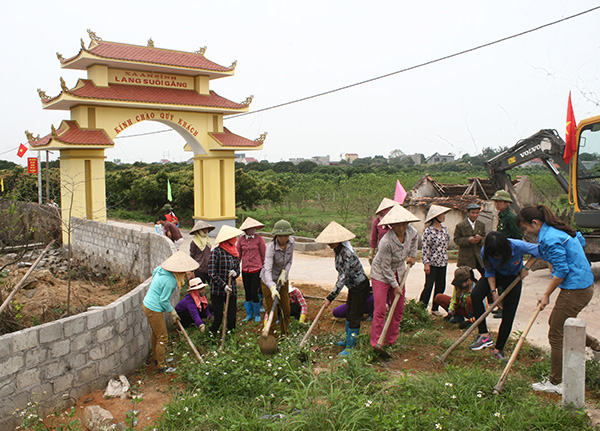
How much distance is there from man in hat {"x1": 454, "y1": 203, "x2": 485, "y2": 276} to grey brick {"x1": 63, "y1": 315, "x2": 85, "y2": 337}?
16.1 feet

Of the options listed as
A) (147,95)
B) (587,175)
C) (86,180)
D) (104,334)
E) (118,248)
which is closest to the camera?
(104,334)

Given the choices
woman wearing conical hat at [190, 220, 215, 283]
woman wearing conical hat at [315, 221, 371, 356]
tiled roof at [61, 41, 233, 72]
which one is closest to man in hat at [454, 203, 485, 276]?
woman wearing conical hat at [315, 221, 371, 356]

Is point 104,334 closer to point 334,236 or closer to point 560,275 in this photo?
point 334,236

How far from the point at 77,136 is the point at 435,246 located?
1204 centimetres

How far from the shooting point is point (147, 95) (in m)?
16.4

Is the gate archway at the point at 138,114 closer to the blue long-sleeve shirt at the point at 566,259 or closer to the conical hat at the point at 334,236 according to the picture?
the conical hat at the point at 334,236

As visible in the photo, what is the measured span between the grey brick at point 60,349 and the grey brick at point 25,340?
20 cm

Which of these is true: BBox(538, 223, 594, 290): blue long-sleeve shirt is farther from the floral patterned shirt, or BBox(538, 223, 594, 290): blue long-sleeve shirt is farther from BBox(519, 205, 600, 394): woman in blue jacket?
the floral patterned shirt

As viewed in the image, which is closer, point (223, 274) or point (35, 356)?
point (35, 356)

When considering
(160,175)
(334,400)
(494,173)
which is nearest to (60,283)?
(334,400)

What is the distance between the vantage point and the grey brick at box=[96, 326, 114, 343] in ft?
17.0

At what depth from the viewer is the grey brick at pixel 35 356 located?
4.48 meters

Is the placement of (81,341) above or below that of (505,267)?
below

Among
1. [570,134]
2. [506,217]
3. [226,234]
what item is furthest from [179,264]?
[570,134]
